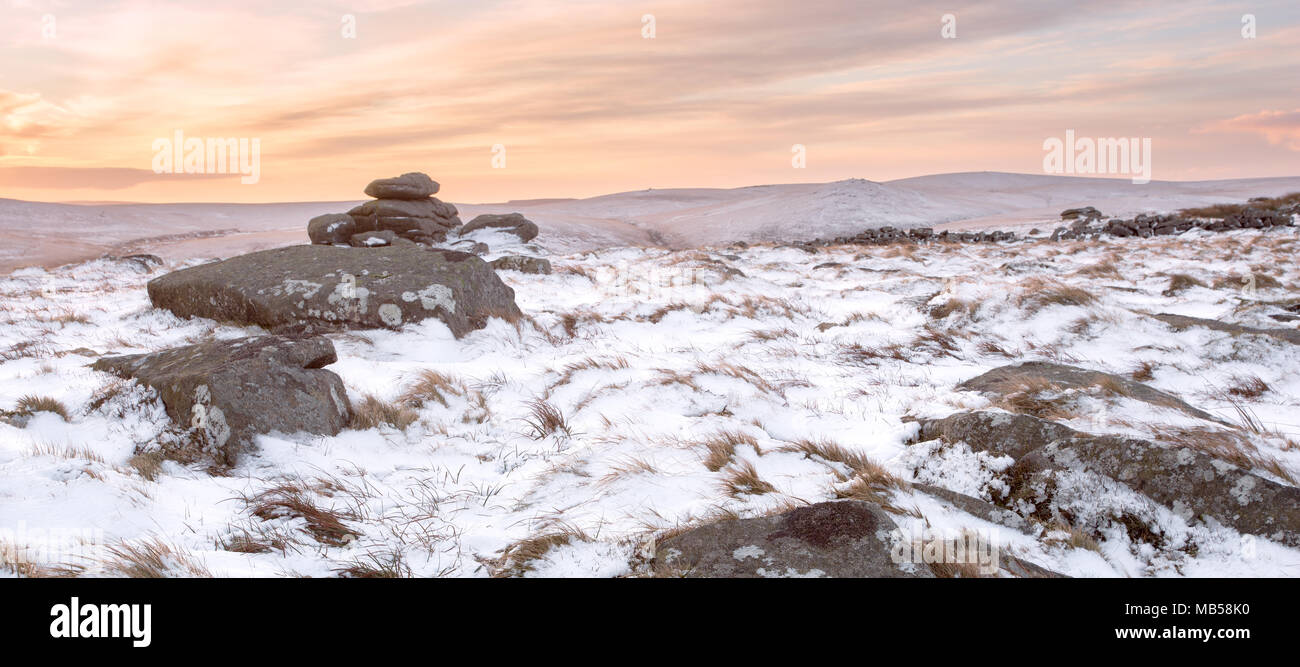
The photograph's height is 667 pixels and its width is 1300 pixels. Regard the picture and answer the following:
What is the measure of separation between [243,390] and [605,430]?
7.67ft

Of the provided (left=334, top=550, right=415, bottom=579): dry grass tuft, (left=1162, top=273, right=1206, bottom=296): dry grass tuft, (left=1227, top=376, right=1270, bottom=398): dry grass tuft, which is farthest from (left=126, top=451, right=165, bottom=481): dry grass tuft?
(left=1162, top=273, right=1206, bottom=296): dry grass tuft

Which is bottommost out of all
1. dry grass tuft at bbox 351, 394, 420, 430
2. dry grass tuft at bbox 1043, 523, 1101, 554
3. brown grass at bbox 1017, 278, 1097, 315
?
dry grass tuft at bbox 1043, 523, 1101, 554

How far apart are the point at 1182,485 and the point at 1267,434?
1.12m

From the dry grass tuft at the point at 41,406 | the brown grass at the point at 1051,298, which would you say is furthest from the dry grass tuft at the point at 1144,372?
the dry grass tuft at the point at 41,406

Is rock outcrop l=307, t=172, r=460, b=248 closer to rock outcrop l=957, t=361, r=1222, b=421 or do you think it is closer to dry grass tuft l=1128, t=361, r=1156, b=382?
rock outcrop l=957, t=361, r=1222, b=421

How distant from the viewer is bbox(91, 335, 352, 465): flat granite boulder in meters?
4.12

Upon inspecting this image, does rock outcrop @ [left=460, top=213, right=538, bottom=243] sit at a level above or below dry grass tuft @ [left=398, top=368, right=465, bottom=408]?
above

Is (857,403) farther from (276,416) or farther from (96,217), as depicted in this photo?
(96,217)

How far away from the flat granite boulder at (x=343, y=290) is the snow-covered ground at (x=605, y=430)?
1.10ft

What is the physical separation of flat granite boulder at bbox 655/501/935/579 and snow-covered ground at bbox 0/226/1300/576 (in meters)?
0.22

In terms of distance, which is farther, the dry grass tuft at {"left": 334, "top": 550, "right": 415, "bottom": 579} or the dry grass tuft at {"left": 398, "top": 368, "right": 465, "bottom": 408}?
the dry grass tuft at {"left": 398, "top": 368, "right": 465, "bottom": 408}

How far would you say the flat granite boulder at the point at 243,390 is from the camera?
4125mm

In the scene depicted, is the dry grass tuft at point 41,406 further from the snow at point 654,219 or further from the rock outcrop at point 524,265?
the snow at point 654,219
